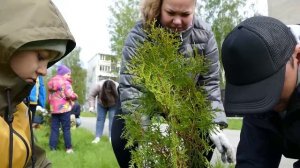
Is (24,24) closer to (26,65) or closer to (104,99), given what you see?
(26,65)

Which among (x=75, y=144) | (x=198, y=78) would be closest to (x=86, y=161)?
(x=75, y=144)

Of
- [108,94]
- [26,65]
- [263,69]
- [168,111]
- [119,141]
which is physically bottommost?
[108,94]

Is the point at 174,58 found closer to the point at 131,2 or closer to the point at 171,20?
the point at 171,20

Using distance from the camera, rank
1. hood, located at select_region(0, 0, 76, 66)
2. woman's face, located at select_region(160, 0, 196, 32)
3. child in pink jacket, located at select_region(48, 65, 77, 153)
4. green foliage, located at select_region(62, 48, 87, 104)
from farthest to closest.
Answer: green foliage, located at select_region(62, 48, 87, 104), child in pink jacket, located at select_region(48, 65, 77, 153), woman's face, located at select_region(160, 0, 196, 32), hood, located at select_region(0, 0, 76, 66)

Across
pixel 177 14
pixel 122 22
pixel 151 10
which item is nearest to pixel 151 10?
pixel 151 10

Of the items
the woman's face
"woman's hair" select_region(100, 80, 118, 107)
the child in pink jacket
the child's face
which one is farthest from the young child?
"woman's hair" select_region(100, 80, 118, 107)

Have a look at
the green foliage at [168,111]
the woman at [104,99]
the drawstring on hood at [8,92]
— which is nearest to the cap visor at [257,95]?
the green foliage at [168,111]

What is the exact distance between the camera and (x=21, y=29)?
6.51ft

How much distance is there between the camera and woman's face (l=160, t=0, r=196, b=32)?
2.38 meters

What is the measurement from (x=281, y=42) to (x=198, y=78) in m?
0.72

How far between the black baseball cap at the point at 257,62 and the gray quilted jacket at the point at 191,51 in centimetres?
58

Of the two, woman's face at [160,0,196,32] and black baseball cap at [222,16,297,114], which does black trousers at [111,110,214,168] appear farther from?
black baseball cap at [222,16,297,114]

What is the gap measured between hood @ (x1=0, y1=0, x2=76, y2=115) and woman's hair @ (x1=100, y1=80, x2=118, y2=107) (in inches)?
229

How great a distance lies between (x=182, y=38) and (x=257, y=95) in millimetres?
802
